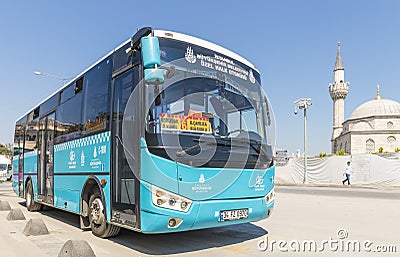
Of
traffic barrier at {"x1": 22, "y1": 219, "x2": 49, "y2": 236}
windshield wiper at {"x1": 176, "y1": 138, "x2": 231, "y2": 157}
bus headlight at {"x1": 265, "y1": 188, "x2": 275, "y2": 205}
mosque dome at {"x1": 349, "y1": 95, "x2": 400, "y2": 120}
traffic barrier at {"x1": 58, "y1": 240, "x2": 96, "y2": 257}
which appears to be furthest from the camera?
mosque dome at {"x1": 349, "y1": 95, "x2": 400, "y2": 120}

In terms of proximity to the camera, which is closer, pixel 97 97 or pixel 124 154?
pixel 124 154

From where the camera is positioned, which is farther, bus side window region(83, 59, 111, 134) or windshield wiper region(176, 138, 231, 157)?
bus side window region(83, 59, 111, 134)

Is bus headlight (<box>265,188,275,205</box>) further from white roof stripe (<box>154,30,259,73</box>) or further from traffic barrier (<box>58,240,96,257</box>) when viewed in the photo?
traffic barrier (<box>58,240,96,257</box>)

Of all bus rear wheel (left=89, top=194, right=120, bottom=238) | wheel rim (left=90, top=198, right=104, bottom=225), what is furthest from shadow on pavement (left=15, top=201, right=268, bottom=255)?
wheel rim (left=90, top=198, right=104, bottom=225)

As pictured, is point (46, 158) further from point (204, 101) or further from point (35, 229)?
point (204, 101)

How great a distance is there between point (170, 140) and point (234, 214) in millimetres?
1708

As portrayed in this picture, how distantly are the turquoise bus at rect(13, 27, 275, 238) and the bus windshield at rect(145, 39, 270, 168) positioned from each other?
17 millimetres

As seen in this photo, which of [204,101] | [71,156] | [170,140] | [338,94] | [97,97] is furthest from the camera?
[338,94]

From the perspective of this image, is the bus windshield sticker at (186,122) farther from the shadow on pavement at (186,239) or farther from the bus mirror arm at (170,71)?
the shadow on pavement at (186,239)

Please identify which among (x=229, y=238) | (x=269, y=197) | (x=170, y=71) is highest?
(x=170, y=71)

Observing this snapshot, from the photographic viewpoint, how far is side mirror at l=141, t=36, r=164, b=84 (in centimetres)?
513

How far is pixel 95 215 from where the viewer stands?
23.0 ft

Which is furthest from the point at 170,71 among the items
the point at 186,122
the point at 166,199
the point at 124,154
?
the point at 166,199

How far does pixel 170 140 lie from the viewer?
213 inches
